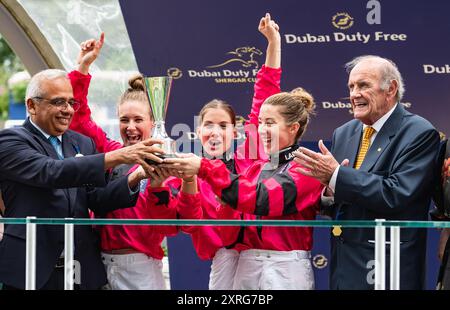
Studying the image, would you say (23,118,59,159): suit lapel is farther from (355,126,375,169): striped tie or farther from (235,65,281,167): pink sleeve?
(355,126,375,169): striped tie

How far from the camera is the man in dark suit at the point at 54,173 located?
4.24 m

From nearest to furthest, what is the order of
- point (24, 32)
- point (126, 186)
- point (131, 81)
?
point (126, 186), point (131, 81), point (24, 32)

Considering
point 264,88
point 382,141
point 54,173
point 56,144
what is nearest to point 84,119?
point 56,144

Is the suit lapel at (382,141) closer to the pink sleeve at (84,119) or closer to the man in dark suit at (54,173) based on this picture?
the man in dark suit at (54,173)

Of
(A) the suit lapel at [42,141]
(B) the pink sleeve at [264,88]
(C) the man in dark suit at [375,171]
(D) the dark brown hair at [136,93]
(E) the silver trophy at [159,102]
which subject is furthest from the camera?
(B) the pink sleeve at [264,88]

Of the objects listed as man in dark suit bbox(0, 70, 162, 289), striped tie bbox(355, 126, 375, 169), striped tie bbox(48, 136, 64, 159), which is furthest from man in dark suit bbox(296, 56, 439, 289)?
striped tie bbox(48, 136, 64, 159)

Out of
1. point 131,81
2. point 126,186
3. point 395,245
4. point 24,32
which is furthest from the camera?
point 24,32

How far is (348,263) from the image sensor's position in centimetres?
423

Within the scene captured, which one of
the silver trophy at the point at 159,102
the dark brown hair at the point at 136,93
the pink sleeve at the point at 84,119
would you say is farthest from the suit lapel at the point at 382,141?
the pink sleeve at the point at 84,119

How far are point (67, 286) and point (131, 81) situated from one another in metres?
1.59

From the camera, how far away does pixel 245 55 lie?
6.71m

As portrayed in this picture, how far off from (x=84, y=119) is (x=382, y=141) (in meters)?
1.73

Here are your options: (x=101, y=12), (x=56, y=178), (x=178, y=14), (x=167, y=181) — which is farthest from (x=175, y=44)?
(x=56, y=178)

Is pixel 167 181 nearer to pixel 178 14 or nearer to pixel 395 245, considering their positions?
pixel 395 245
